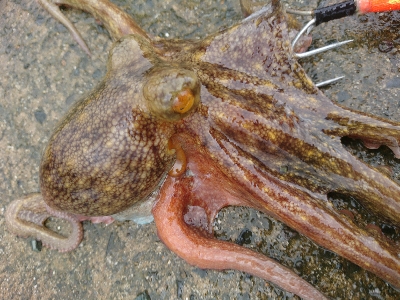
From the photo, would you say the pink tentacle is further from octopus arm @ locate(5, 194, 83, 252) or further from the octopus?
octopus arm @ locate(5, 194, 83, 252)

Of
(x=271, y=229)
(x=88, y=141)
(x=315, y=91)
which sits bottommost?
(x=271, y=229)

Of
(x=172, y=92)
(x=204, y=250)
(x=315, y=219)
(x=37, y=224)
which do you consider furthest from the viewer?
(x=37, y=224)

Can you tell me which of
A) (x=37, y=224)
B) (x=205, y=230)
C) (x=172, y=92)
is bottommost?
(x=205, y=230)

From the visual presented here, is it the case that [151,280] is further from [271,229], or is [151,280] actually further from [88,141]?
[88,141]

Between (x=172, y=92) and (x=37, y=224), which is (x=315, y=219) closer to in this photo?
(x=172, y=92)

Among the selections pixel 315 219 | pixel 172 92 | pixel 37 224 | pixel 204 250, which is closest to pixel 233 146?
pixel 172 92

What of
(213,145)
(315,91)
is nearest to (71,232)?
(213,145)

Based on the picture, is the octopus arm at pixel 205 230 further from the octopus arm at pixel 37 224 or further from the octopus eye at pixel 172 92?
the octopus arm at pixel 37 224
